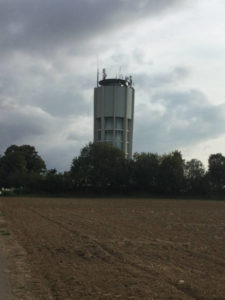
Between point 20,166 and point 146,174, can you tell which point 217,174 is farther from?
point 20,166

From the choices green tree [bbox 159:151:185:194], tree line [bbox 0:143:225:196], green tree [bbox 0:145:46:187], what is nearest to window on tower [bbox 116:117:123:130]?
Answer: tree line [bbox 0:143:225:196]

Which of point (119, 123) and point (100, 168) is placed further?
point (119, 123)

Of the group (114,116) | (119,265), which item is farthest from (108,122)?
(119,265)

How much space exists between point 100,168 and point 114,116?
21.8 metres

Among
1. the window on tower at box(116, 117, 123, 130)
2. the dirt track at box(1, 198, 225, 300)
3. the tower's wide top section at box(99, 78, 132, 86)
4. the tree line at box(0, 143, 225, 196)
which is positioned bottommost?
the dirt track at box(1, 198, 225, 300)

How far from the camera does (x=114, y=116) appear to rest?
9569cm

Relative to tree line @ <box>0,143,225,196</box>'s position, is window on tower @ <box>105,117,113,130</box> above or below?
above

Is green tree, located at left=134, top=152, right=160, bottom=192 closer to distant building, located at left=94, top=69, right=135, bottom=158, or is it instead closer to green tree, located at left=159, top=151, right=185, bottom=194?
green tree, located at left=159, top=151, right=185, bottom=194

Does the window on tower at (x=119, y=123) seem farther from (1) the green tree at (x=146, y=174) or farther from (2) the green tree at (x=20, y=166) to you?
(2) the green tree at (x=20, y=166)

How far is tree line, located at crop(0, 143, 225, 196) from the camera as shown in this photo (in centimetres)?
7800

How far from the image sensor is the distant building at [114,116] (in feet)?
316

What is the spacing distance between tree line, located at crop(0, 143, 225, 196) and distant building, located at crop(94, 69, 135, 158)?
569 inches

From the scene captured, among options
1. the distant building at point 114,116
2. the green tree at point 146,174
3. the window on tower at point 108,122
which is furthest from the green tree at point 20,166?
the green tree at point 146,174

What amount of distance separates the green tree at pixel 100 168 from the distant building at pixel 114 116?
1536 centimetres
